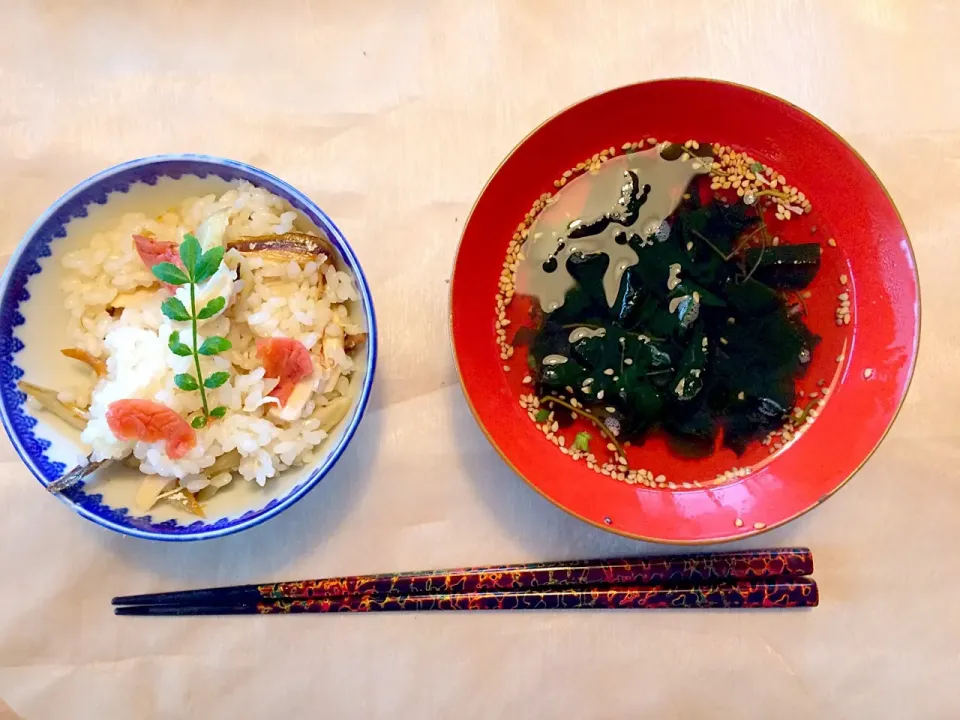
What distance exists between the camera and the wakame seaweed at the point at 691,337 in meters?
1.32

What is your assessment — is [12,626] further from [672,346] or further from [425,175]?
[672,346]

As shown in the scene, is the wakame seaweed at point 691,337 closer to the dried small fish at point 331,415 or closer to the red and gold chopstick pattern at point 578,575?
the red and gold chopstick pattern at point 578,575

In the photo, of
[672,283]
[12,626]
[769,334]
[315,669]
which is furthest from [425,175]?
[12,626]

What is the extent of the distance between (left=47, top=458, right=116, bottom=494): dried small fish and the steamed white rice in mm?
21

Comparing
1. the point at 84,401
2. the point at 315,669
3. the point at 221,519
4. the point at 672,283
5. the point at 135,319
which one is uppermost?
the point at 672,283

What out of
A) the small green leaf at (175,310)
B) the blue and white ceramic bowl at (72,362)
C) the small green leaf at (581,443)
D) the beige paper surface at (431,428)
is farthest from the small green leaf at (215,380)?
the small green leaf at (581,443)

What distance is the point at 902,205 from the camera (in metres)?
1.40

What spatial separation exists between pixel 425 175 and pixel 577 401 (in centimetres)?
55

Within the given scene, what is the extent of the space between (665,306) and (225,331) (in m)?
0.82

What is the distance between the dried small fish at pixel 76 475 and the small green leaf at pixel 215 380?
25 cm

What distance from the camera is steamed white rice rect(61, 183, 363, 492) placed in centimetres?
115

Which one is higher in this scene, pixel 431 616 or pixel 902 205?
pixel 902 205

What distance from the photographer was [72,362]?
4.08 feet

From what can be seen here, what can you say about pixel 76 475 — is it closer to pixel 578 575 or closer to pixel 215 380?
pixel 215 380
